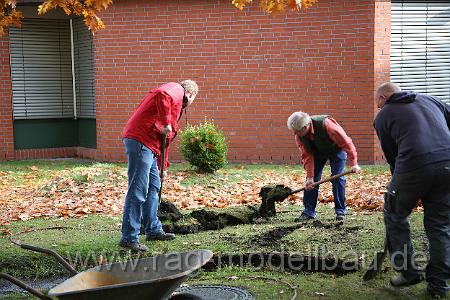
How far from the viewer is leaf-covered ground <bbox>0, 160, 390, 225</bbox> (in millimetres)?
10758

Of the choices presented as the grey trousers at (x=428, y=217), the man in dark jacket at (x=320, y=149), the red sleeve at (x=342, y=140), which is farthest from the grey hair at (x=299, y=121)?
the grey trousers at (x=428, y=217)

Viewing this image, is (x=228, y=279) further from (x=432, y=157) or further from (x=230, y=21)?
(x=230, y=21)

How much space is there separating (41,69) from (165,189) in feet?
25.4

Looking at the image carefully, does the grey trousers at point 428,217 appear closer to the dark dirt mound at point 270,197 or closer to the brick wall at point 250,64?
the dark dirt mound at point 270,197

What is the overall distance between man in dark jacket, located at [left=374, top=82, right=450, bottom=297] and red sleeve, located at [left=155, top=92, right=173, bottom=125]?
8.80 ft

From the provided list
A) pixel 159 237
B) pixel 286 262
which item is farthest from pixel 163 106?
pixel 286 262

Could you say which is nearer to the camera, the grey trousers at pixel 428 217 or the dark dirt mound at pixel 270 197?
the grey trousers at pixel 428 217

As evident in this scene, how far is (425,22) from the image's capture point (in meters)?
15.8

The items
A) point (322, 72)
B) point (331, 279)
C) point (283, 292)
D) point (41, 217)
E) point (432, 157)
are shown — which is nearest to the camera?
point (432, 157)

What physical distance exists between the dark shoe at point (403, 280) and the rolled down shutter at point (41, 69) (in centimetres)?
1414

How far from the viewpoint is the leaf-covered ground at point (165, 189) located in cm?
1076

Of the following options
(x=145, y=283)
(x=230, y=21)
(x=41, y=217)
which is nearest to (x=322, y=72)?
(x=230, y=21)

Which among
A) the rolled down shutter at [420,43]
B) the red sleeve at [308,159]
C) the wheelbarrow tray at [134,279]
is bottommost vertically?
the wheelbarrow tray at [134,279]

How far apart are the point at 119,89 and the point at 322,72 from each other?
5048 mm
